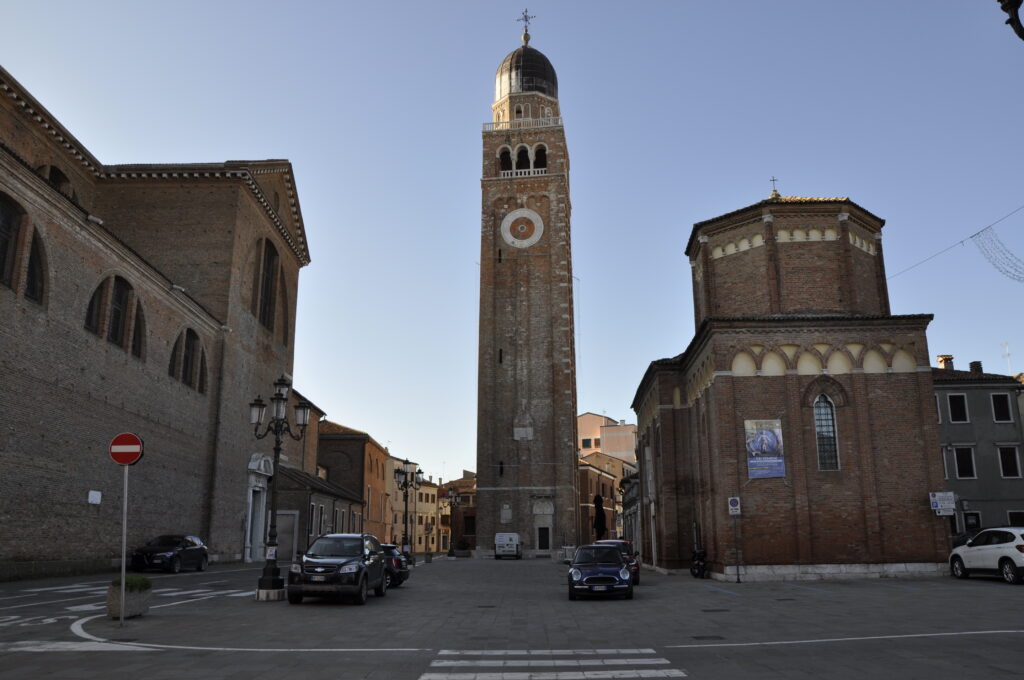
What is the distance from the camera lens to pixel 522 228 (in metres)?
60.4

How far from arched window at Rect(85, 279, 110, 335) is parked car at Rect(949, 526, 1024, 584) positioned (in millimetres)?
26718

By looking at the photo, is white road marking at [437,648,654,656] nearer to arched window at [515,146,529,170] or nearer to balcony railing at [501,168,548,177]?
balcony railing at [501,168,548,177]

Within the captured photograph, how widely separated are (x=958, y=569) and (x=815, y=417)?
18.8ft

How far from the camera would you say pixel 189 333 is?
3216 centimetres

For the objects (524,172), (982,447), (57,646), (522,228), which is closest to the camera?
(57,646)

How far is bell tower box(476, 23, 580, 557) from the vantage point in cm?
5497

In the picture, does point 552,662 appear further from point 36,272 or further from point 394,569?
point 36,272

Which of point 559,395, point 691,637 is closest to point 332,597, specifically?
point 691,637

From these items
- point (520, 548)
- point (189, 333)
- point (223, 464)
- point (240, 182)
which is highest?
point (240, 182)

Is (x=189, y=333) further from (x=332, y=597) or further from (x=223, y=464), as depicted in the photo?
(x=332, y=597)

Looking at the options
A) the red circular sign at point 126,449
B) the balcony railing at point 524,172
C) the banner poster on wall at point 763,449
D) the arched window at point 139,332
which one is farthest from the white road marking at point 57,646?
the balcony railing at point 524,172

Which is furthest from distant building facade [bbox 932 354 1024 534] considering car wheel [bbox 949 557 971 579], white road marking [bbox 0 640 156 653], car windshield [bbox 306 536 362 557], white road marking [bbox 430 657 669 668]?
white road marking [bbox 0 640 156 653]

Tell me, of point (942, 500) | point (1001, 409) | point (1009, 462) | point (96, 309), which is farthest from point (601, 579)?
point (1001, 409)

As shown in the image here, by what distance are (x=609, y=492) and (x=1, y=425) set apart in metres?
75.0
